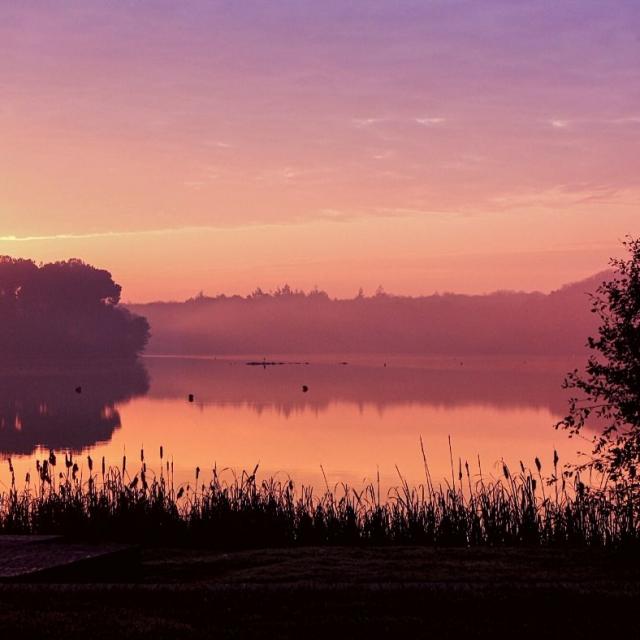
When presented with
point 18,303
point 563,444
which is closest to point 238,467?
point 563,444

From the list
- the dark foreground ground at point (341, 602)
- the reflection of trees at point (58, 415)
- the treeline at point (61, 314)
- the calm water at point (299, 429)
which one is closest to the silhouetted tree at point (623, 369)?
the dark foreground ground at point (341, 602)

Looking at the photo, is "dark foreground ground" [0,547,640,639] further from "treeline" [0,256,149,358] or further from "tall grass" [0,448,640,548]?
"treeline" [0,256,149,358]

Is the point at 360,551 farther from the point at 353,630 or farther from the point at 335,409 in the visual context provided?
the point at 335,409

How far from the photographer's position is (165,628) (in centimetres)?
744

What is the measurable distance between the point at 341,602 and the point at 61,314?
566 ft

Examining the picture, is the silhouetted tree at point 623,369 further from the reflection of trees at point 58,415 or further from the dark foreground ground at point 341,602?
the reflection of trees at point 58,415

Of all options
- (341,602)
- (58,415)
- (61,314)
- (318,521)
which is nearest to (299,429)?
(58,415)

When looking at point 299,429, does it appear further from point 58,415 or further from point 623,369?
point 623,369

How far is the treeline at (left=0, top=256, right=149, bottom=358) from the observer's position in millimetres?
169625

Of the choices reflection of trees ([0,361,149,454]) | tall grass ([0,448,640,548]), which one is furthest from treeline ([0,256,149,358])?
tall grass ([0,448,640,548])

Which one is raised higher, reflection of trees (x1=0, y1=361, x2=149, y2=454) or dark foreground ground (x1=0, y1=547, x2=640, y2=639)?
dark foreground ground (x1=0, y1=547, x2=640, y2=639)

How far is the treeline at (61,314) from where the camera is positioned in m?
170

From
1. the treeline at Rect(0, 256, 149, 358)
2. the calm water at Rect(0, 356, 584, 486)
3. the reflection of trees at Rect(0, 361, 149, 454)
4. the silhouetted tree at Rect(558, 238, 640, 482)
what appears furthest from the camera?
the treeline at Rect(0, 256, 149, 358)

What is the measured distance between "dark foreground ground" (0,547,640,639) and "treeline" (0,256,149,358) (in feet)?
530
